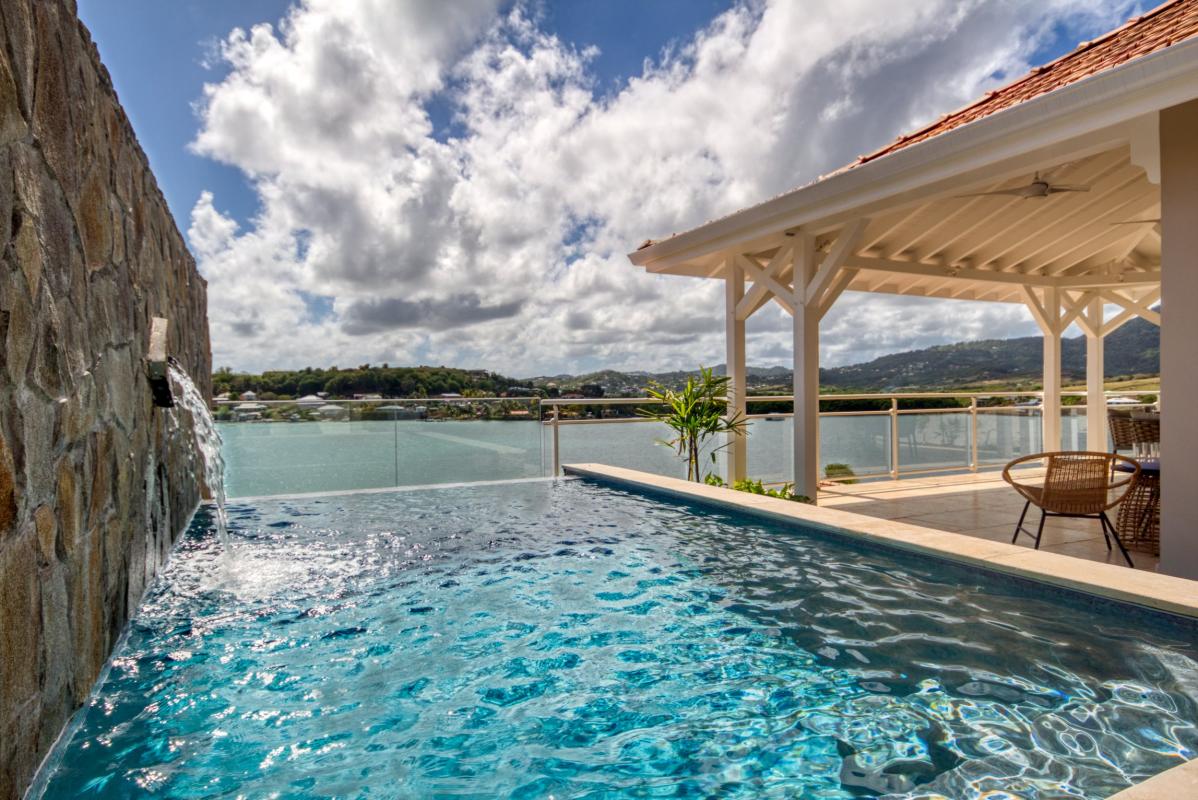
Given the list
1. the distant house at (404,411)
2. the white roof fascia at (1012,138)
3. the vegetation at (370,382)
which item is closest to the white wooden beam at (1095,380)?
the white roof fascia at (1012,138)

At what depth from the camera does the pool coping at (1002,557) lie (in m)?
2.87

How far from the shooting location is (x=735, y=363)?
755cm

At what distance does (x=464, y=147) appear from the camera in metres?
11.5

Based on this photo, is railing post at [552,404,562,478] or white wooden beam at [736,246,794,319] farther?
railing post at [552,404,562,478]

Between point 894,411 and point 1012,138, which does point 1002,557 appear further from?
point 894,411

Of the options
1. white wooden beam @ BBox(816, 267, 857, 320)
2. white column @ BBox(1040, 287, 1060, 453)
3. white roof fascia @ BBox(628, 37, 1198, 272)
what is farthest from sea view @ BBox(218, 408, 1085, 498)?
white roof fascia @ BBox(628, 37, 1198, 272)

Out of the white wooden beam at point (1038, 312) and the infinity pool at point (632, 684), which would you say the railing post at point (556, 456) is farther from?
the white wooden beam at point (1038, 312)

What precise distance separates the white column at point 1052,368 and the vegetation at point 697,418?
5037 millimetres

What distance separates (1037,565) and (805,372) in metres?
3.35

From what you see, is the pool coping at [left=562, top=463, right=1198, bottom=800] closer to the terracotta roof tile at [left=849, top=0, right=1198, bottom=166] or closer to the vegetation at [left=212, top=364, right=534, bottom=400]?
the terracotta roof tile at [left=849, top=0, right=1198, bottom=166]

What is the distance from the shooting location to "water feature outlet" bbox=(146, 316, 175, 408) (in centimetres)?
358

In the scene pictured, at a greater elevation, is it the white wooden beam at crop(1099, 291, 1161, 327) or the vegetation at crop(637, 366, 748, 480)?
the white wooden beam at crop(1099, 291, 1161, 327)

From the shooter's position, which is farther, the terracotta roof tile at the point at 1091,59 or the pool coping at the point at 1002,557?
the terracotta roof tile at the point at 1091,59

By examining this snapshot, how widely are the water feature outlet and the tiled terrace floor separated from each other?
19.0 ft
